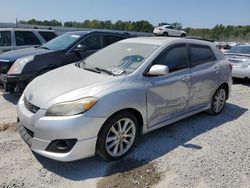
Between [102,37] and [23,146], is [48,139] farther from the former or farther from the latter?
[102,37]

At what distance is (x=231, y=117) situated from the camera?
227 inches

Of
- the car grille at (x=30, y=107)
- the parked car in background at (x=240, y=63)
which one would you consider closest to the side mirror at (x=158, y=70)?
the car grille at (x=30, y=107)

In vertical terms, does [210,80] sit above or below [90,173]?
above

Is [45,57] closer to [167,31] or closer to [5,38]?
[5,38]

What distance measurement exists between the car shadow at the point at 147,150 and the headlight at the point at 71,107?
0.75 m

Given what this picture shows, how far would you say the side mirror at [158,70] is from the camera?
3.98 m

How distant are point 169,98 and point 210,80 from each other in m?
1.36

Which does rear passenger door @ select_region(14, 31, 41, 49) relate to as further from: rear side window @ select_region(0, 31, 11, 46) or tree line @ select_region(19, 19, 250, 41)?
tree line @ select_region(19, 19, 250, 41)

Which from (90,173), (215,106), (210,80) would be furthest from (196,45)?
(90,173)

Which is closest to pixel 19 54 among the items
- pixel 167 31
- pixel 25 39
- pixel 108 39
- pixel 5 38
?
pixel 108 39

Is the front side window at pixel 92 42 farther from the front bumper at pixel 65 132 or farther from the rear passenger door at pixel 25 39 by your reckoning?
the front bumper at pixel 65 132

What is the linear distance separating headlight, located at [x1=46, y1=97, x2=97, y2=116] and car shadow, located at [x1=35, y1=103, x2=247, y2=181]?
0.75 m

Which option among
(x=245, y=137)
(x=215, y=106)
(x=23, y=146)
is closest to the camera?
(x=23, y=146)

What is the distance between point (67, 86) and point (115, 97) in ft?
2.20
